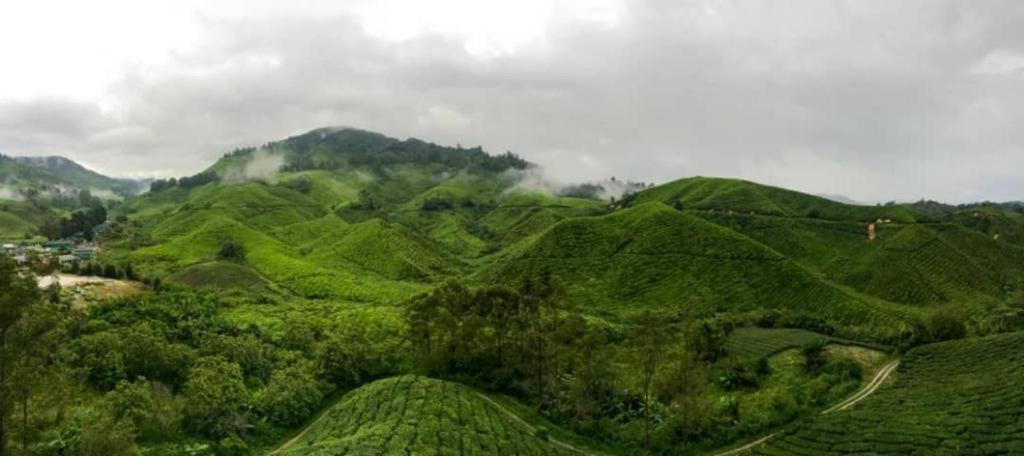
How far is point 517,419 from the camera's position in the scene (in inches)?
2306

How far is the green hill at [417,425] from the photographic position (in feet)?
139

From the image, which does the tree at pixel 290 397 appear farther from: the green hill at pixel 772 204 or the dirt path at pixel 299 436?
the green hill at pixel 772 204

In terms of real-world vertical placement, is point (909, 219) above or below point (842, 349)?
above

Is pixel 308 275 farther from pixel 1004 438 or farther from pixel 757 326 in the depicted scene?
pixel 1004 438

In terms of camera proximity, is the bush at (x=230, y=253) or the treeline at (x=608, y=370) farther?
the bush at (x=230, y=253)

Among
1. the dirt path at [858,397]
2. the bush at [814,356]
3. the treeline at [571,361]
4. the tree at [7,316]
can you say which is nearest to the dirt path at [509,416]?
the treeline at [571,361]

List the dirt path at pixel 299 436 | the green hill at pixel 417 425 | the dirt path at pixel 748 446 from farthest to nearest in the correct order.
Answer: the dirt path at pixel 299 436, the dirt path at pixel 748 446, the green hill at pixel 417 425

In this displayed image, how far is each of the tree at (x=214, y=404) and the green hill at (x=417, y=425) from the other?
5968mm

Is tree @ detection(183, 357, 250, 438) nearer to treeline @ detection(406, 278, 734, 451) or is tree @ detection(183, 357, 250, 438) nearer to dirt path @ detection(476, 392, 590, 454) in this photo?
treeline @ detection(406, 278, 734, 451)

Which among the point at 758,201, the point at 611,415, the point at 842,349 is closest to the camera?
A: the point at 611,415

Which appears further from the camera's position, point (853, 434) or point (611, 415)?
point (611, 415)

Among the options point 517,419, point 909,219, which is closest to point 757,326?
point 517,419

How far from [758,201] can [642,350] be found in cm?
13444

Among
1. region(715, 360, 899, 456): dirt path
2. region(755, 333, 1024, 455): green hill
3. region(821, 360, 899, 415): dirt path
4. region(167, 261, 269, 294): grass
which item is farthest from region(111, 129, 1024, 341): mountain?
region(755, 333, 1024, 455): green hill
